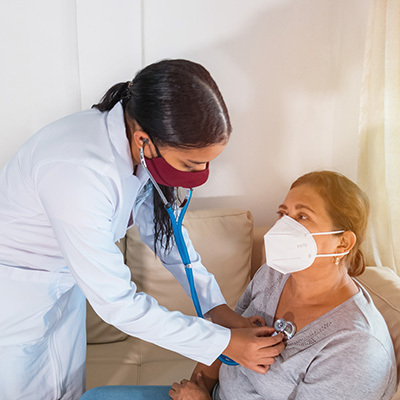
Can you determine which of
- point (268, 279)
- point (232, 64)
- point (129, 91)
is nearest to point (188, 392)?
point (268, 279)

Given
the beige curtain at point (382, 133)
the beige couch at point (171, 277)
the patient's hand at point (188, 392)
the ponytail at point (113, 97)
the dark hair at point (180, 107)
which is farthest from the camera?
the beige couch at point (171, 277)

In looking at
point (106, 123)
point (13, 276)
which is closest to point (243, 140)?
point (106, 123)

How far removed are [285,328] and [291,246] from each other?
0.23 m

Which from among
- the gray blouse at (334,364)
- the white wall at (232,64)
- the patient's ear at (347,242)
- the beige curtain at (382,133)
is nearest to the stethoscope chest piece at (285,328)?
the gray blouse at (334,364)

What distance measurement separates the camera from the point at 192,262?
5.14 feet

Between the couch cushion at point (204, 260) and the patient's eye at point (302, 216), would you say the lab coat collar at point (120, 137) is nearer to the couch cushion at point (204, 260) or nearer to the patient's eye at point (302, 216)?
the patient's eye at point (302, 216)

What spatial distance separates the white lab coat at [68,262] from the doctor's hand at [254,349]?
35mm

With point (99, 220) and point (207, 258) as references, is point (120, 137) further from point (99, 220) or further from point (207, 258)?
point (207, 258)

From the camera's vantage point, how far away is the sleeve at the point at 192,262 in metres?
1.56

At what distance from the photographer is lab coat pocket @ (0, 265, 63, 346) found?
4.42 feet

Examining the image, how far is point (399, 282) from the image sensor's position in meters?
1.65

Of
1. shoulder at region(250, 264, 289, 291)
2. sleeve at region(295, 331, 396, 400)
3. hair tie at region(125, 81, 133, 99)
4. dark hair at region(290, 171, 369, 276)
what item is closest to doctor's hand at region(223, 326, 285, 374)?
sleeve at region(295, 331, 396, 400)

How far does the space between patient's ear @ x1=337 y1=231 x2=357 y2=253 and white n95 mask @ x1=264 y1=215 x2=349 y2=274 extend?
0.01 metres

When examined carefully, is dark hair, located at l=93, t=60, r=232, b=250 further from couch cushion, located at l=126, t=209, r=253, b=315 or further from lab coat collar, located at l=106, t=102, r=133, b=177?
couch cushion, located at l=126, t=209, r=253, b=315
